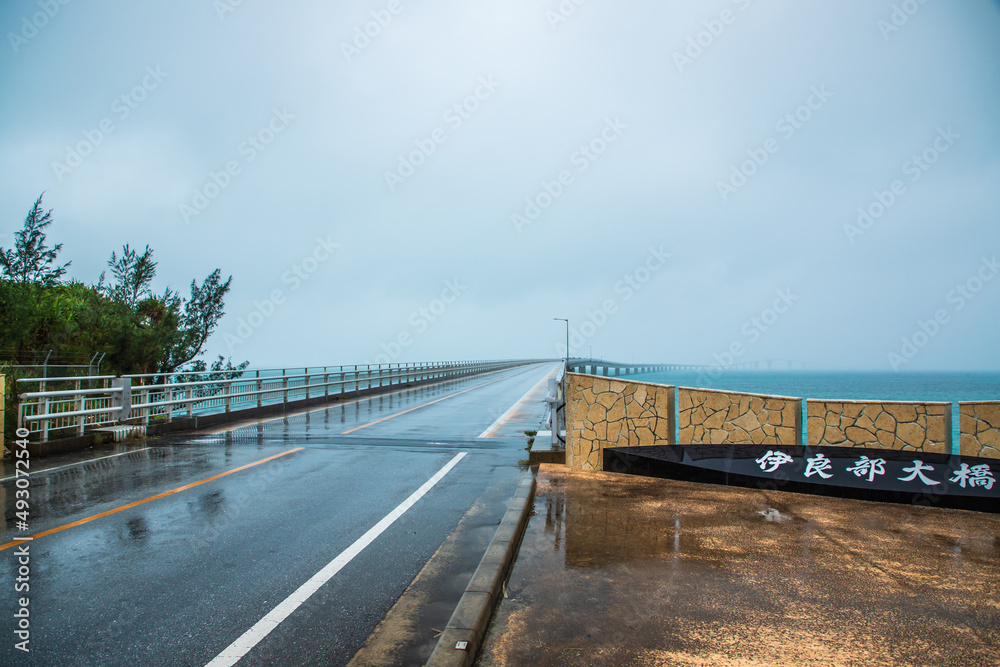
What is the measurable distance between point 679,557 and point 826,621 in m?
1.34

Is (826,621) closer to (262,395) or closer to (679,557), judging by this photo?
(679,557)

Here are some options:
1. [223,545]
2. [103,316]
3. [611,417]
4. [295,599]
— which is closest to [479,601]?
[295,599]

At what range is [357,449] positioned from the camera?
38.5 feet

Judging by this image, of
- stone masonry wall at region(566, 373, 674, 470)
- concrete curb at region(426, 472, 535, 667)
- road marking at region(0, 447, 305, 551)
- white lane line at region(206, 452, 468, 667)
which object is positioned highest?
stone masonry wall at region(566, 373, 674, 470)

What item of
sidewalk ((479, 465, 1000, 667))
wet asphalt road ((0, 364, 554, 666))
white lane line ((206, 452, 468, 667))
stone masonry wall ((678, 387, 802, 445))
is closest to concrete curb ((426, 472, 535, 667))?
sidewalk ((479, 465, 1000, 667))

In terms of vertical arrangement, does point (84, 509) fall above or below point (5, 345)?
below

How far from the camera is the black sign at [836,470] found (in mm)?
7035

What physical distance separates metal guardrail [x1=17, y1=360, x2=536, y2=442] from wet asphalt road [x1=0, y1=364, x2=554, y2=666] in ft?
5.29

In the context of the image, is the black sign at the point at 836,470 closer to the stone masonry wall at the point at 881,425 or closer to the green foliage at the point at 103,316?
the stone masonry wall at the point at 881,425

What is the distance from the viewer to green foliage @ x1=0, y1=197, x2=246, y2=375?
2488cm

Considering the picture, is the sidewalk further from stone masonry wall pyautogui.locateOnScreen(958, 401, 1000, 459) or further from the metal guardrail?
the metal guardrail

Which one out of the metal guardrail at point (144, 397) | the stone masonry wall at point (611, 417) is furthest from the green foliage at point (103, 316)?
the stone masonry wall at point (611, 417)

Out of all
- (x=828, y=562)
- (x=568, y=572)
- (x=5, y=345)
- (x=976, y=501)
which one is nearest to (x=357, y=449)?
(x=568, y=572)

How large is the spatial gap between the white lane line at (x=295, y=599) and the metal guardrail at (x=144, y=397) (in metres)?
7.73
